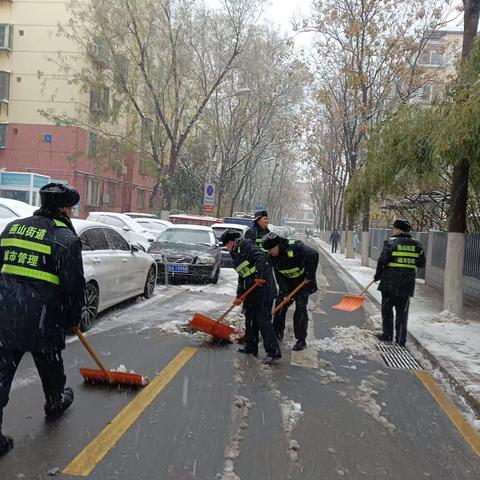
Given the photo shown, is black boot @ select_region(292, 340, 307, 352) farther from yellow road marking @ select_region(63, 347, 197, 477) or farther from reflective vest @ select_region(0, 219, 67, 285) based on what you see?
reflective vest @ select_region(0, 219, 67, 285)

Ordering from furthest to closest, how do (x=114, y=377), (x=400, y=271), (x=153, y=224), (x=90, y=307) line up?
1. (x=153, y=224)
2. (x=90, y=307)
3. (x=400, y=271)
4. (x=114, y=377)

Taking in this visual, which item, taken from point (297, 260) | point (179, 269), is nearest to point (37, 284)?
point (297, 260)

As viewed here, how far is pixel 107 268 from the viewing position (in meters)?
7.96

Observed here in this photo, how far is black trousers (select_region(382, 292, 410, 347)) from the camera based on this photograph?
→ 7406 millimetres

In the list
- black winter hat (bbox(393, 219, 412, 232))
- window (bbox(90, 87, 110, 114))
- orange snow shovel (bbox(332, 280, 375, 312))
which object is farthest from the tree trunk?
window (bbox(90, 87, 110, 114))

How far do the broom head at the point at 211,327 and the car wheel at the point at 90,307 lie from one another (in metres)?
1.56

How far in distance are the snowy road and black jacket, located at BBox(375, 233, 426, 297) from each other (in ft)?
3.51

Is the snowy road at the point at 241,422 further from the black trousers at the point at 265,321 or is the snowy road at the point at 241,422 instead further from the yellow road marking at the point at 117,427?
the black trousers at the point at 265,321

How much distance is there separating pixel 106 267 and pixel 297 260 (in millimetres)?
3083

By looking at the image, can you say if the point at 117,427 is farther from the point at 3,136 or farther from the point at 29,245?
the point at 3,136

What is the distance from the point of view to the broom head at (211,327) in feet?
22.2

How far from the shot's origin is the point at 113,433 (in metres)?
3.89

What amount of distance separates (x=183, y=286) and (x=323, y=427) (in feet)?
28.1

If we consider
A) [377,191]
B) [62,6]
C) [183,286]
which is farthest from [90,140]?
[377,191]
